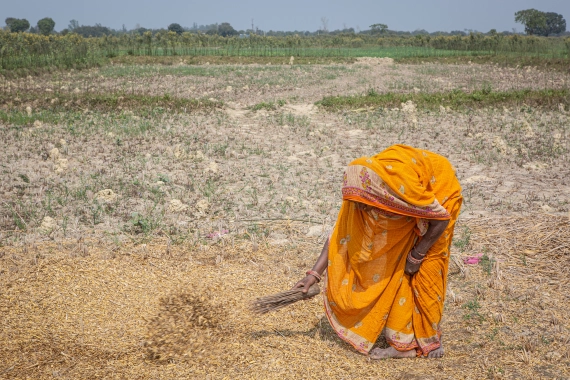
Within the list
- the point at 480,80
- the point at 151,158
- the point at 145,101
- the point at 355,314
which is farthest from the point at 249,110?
the point at 480,80

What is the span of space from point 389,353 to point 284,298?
72 cm

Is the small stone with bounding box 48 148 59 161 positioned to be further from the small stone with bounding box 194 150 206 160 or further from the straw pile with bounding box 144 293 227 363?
the straw pile with bounding box 144 293 227 363

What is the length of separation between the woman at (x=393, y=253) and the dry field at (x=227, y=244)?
20 centimetres

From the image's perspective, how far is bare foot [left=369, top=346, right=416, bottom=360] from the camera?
300 cm

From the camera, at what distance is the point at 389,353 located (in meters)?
3.01

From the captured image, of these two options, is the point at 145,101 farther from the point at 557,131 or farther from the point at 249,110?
the point at 557,131

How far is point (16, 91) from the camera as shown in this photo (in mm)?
13336

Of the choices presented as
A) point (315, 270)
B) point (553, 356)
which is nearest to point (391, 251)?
point (315, 270)

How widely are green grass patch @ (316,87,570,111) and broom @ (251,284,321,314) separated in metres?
8.80

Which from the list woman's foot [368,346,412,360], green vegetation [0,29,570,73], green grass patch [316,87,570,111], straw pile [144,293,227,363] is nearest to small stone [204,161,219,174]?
straw pile [144,293,227,363]

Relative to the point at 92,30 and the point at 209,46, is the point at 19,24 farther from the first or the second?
the point at 209,46

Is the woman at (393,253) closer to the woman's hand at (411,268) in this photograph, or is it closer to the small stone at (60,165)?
the woman's hand at (411,268)

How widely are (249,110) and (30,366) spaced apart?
9.10m

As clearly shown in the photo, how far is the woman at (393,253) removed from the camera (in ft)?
8.52
